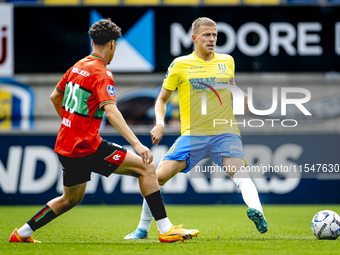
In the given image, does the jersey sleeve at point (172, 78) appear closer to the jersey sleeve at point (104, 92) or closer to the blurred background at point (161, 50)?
the jersey sleeve at point (104, 92)

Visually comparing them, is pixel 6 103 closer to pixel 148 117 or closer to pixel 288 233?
pixel 148 117

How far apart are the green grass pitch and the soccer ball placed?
0.10 metres

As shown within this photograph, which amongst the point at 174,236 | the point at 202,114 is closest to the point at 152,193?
the point at 174,236

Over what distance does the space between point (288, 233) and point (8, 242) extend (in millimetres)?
2827

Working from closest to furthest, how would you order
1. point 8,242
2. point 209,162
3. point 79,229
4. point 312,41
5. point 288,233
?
point 8,242 < point 288,233 < point 79,229 < point 209,162 < point 312,41

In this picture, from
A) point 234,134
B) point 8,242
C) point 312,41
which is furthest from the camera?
point 312,41

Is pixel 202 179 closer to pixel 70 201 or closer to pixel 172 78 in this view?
pixel 172 78

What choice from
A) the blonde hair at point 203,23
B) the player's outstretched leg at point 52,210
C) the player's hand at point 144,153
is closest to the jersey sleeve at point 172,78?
the blonde hair at point 203,23

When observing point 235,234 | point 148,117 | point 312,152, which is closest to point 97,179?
point 148,117

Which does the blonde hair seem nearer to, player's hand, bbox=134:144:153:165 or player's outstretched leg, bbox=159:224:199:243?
player's hand, bbox=134:144:153:165

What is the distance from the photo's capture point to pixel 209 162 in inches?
379

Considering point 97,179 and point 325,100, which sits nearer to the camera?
point 97,179

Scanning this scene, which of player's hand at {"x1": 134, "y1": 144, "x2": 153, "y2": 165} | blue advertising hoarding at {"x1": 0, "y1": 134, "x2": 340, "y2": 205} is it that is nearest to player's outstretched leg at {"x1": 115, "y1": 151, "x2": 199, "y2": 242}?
player's hand at {"x1": 134, "y1": 144, "x2": 153, "y2": 165}

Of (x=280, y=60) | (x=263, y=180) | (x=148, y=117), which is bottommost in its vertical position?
(x=263, y=180)
